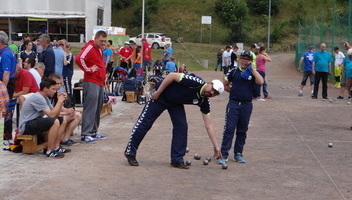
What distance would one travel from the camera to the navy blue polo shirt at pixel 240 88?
889cm

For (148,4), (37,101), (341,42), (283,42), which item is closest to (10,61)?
(37,101)

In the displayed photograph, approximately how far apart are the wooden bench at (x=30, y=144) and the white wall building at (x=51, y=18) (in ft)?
129

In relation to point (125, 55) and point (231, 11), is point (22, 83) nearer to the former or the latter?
point (125, 55)

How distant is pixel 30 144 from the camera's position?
9.02m

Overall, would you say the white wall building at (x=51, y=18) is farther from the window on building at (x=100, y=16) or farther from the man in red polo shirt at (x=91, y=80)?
the man in red polo shirt at (x=91, y=80)

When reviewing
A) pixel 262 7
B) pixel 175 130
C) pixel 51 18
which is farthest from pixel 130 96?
pixel 262 7

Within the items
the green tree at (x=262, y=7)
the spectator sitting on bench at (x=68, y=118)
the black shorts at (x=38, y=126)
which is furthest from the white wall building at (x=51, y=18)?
the black shorts at (x=38, y=126)

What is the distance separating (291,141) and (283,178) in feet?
10.7

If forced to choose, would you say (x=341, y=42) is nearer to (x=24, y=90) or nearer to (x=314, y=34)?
(x=314, y=34)

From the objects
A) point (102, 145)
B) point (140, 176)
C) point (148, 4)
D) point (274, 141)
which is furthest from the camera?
point (148, 4)

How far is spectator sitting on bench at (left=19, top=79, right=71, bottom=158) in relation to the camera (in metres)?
8.88

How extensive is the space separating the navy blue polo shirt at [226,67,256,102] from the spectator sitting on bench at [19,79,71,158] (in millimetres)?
2763

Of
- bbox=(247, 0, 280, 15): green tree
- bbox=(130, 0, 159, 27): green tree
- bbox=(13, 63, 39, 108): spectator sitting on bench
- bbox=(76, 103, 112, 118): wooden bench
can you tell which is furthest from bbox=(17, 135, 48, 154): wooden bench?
bbox=(247, 0, 280, 15): green tree

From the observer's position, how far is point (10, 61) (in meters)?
10.1
